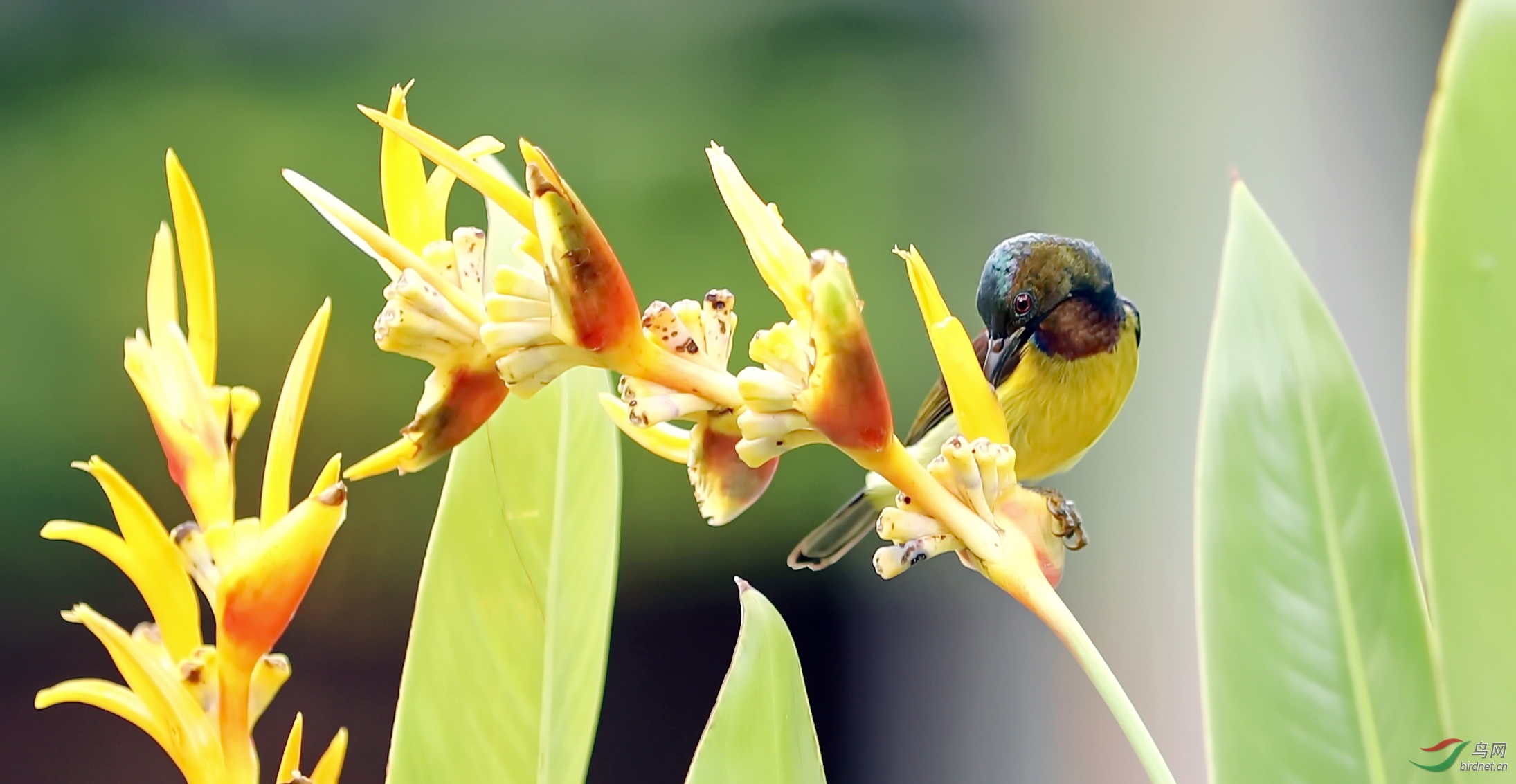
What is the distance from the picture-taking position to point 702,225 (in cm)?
71

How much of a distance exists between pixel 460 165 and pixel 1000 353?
0.65ft

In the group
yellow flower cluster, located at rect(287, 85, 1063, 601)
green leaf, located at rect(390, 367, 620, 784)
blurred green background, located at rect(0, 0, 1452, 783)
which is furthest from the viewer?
blurred green background, located at rect(0, 0, 1452, 783)

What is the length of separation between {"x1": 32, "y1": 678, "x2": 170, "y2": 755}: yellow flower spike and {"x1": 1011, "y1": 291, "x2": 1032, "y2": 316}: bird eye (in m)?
0.25

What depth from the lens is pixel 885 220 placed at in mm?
761

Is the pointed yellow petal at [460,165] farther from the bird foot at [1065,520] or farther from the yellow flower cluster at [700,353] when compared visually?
the bird foot at [1065,520]

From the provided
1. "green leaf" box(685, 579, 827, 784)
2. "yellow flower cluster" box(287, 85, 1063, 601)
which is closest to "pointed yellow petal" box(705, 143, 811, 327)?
"yellow flower cluster" box(287, 85, 1063, 601)

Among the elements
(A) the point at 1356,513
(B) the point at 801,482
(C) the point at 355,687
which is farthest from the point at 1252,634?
(C) the point at 355,687

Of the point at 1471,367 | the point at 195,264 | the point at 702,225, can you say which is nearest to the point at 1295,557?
the point at 1471,367

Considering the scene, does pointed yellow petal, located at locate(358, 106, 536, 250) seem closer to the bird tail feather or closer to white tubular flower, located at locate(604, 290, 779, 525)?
white tubular flower, located at locate(604, 290, 779, 525)

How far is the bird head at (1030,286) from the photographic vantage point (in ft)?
0.95

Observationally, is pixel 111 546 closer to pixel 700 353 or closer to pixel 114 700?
pixel 114 700

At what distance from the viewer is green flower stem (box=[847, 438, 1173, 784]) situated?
0.17 metres

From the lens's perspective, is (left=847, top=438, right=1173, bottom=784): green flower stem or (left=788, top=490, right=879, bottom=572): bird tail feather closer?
(left=847, top=438, right=1173, bottom=784): green flower stem

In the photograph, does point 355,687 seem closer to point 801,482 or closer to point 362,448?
point 362,448
